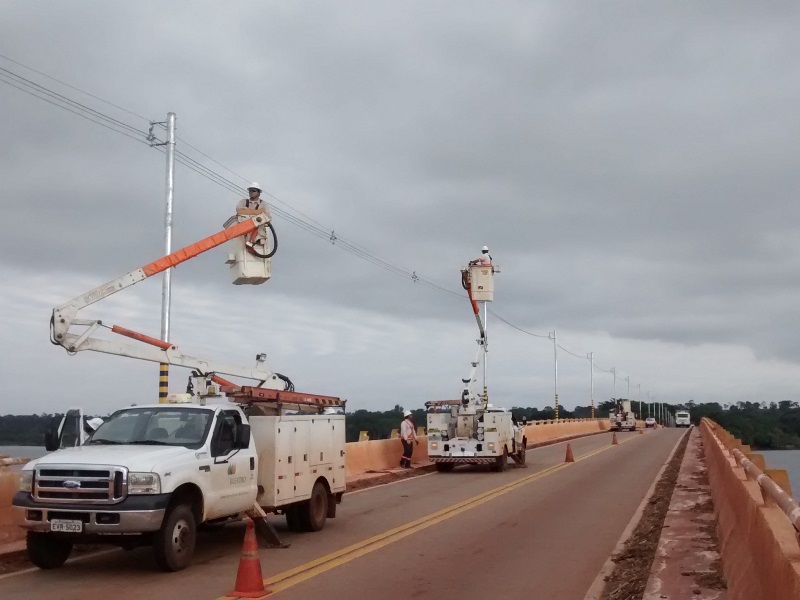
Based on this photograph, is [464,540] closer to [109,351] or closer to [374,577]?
[374,577]

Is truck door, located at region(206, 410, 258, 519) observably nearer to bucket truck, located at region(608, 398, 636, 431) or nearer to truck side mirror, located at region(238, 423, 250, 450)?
truck side mirror, located at region(238, 423, 250, 450)

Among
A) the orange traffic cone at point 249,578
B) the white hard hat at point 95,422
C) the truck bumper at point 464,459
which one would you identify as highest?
the white hard hat at point 95,422

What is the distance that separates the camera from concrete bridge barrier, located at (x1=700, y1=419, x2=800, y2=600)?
17.5ft

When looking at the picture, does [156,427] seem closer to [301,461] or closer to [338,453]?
[301,461]

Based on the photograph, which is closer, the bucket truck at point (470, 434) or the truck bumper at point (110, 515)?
the truck bumper at point (110, 515)

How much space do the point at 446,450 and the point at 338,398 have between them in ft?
39.9

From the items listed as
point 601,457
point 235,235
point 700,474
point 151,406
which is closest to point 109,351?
point 151,406

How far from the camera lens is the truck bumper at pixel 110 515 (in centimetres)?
951

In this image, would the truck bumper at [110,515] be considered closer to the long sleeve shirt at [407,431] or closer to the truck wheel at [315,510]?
the truck wheel at [315,510]

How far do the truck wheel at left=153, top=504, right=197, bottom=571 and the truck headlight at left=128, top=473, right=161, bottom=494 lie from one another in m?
0.42

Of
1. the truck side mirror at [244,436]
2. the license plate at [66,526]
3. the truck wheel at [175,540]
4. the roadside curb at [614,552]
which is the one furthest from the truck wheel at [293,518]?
the roadside curb at [614,552]

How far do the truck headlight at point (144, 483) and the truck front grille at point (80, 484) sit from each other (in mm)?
76

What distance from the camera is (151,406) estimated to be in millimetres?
11766

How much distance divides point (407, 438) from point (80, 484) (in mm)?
17252
